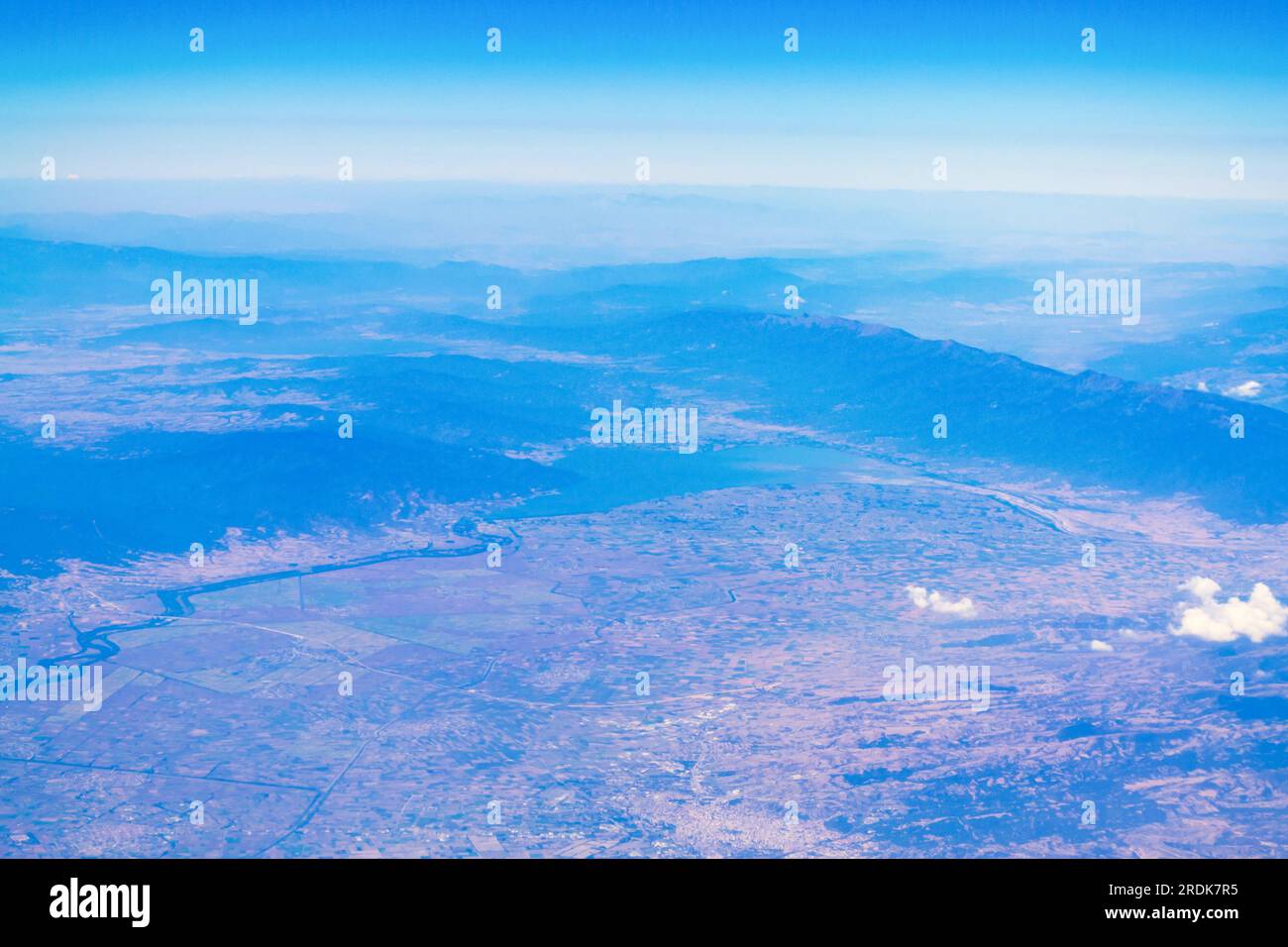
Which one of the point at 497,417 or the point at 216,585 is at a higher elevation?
the point at 497,417

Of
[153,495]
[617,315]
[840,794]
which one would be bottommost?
[840,794]

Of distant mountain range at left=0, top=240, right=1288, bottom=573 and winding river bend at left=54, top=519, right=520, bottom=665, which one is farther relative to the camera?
distant mountain range at left=0, top=240, right=1288, bottom=573

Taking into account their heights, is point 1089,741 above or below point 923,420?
below

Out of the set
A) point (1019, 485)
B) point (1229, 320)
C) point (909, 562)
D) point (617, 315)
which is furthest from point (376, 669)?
point (1229, 320)

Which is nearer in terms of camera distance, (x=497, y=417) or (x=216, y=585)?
(x=216, y=585)

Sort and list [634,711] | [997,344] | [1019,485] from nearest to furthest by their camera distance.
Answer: [634,711] → [1019,485] → [997,344]

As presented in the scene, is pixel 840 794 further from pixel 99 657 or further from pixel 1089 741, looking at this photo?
pixel 99 657

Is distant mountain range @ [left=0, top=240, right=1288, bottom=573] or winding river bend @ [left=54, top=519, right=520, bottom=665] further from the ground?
distant mountain range @ [left=0, top=240, right=1288, bottom=573]

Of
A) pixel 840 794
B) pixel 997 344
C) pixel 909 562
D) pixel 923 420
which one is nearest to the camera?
pixel 840 794

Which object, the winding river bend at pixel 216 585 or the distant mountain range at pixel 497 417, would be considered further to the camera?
the distant mountain range at pixel 497 417

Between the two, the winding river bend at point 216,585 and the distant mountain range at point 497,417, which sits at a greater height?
the distant mountain range at point 497,417

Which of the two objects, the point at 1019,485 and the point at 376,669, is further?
the point at 1019,485
